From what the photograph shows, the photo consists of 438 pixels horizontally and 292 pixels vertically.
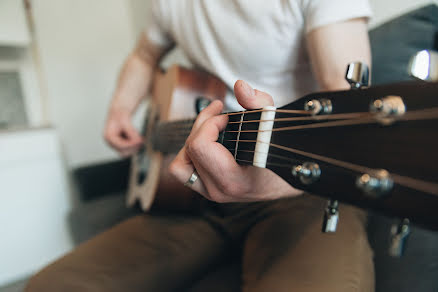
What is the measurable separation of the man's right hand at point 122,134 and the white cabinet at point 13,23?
0.69m

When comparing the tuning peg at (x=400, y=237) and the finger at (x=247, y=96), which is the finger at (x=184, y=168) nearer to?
the finger at (x=247, y=96)

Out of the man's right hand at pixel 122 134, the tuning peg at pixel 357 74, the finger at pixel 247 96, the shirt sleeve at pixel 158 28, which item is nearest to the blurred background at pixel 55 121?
the man's right hand at pixel 122 134

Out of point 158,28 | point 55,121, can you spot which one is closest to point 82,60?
point 55,121

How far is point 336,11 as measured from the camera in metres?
0.52

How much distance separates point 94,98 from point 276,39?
4.80ft

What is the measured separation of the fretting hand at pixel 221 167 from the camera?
1.28 ft

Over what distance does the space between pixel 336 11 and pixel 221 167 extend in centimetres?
36

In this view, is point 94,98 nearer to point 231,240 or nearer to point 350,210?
point 231,240


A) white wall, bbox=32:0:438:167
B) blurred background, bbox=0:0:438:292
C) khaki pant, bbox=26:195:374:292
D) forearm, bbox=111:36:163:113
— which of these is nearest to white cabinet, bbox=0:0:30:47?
blurred background, bbox=0:0:438:292

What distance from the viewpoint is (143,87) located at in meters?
1.17

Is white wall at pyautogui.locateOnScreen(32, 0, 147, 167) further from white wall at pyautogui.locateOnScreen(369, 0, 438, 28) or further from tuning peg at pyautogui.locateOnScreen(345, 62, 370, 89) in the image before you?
tuning peg at pyautogui.locateOnScreen(345, 62, 370, 89)

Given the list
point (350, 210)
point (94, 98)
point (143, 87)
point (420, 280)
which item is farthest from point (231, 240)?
point (94, 98)

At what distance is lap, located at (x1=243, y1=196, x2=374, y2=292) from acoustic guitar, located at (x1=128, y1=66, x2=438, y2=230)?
0.24 meters

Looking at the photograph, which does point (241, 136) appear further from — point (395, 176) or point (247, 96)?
point (395, 176)
